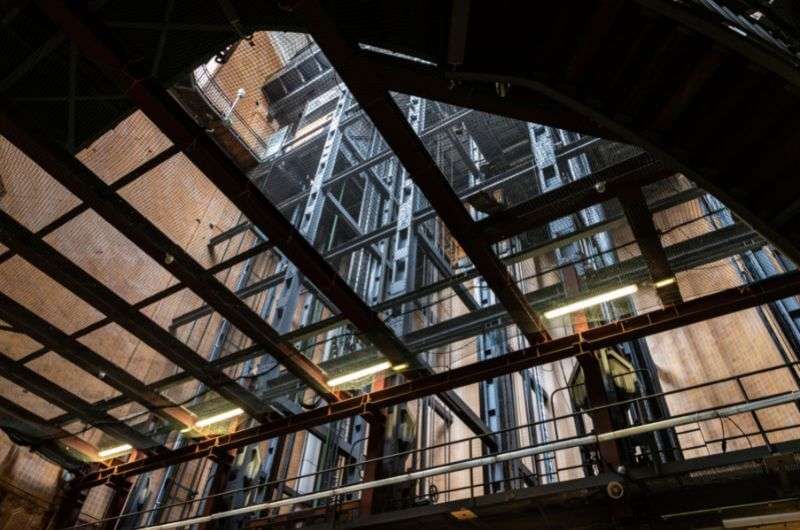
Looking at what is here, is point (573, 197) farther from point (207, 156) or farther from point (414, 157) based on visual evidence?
point (207, 156)

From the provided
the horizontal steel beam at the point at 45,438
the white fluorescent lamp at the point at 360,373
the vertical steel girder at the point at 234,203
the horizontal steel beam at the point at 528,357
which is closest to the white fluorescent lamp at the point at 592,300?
the horizontal steel beam at the point at 528,357

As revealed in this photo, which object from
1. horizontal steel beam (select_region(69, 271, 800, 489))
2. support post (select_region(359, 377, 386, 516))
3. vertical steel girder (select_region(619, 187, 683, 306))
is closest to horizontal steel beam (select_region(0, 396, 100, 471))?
horizontal steel beam (select_region(69, 271, 800, 489))

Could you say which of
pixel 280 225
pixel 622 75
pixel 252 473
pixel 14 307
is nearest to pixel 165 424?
pixel 252 473

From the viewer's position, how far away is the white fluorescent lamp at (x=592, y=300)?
894 cm

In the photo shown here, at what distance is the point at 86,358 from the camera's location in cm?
1145

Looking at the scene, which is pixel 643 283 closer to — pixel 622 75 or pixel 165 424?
pixel 622 75

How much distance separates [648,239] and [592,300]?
1426mm

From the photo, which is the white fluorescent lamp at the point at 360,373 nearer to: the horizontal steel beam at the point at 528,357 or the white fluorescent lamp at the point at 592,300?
the horizontal steel beam at the point at 528,357

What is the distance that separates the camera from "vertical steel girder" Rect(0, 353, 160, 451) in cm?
1205

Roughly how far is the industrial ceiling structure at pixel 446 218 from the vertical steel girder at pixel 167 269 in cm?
4

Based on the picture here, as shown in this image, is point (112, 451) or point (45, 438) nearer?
point (45, 438)

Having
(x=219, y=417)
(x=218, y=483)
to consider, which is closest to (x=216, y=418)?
(x=219, y=417)

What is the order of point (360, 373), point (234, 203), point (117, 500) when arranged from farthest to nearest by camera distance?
point (117, 500), point (360, 373), point (234, 203)

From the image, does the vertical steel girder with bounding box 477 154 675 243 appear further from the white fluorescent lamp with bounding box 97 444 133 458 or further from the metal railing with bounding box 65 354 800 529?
the white fluorescent lamp with bounding box 97 444 133 458
